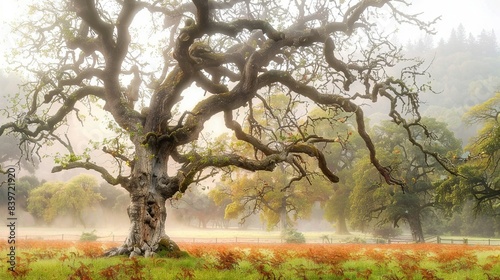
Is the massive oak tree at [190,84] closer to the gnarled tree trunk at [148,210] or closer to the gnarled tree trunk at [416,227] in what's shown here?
the gnarled tree trunk at [148,210]

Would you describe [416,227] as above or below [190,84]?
below

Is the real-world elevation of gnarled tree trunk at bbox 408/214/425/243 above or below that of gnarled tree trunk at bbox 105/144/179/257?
below

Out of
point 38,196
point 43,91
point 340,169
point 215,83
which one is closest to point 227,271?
point 215,83

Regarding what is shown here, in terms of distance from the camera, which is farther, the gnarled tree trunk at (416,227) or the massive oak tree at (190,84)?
the gnarled tree trunk at (416,227)

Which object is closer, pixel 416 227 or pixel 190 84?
pixel 190 84

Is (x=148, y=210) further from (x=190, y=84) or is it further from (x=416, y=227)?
(x=416, y=227)

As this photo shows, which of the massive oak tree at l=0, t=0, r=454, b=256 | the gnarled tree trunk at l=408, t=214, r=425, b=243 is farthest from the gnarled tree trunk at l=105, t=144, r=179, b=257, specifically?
the gnarled tree trunk at l=408, t=214, r=425, b=243

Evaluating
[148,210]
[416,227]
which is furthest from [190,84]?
[416,227]

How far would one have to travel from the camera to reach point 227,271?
10492mm

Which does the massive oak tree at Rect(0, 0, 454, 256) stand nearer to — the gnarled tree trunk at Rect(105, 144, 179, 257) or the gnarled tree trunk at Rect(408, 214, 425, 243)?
the gnarled tree trunk at Rect(105, 144, 179, 257)

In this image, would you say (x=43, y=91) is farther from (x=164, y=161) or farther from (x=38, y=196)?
(x=38, y=196)

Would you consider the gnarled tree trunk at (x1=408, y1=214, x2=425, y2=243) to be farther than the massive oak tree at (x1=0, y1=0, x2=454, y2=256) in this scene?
Yes

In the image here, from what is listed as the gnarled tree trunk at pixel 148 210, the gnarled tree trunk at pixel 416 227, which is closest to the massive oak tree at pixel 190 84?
the gnarled tree trunk at pixel 148 210

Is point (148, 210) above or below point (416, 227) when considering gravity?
above
